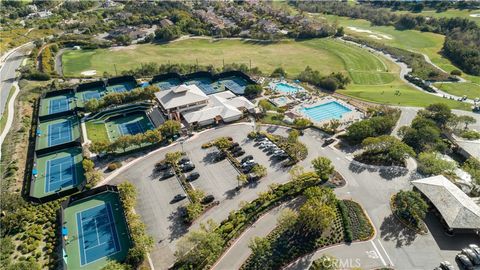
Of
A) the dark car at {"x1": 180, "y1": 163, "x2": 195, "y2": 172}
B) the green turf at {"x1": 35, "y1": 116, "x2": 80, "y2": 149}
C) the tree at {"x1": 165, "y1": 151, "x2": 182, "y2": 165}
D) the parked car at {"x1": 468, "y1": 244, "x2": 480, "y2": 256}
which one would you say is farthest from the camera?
the green turf at {"x1": 35, "y1": 116, "x2": 80, "y2": 149}

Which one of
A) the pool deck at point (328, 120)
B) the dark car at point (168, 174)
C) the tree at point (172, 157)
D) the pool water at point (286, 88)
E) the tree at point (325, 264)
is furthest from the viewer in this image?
the pool water at point (286, 88)

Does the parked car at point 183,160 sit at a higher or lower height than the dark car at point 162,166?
higher

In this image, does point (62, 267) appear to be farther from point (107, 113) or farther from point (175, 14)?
point (175, 14)

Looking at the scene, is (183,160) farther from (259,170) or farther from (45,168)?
(45,168)

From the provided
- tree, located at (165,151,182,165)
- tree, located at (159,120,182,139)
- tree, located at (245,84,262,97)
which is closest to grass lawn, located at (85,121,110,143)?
tree, located at (159,120,182,139)

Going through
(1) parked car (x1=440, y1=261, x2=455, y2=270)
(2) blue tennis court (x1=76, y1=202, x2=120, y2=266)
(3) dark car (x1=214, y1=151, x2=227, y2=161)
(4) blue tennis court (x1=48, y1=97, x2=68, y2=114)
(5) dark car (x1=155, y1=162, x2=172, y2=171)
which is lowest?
(2) blue tennis court (x1=76, y1=202, x2=120, y2=266)

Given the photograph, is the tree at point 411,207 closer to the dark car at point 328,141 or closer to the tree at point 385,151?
the tree at point 385,151

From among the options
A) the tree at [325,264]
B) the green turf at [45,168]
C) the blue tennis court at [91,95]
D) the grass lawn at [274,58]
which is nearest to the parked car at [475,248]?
the tree at [325,264]

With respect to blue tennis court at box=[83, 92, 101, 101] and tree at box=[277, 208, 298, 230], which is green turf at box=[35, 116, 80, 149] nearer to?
blue tennis court at box=[83, 92, 101, 101]
